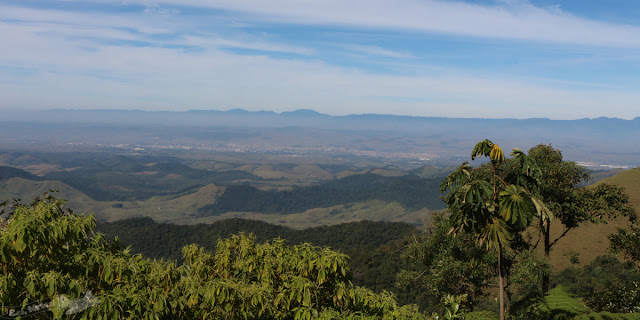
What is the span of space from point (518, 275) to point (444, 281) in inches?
170

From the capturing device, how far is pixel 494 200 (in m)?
9.71

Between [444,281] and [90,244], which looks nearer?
[90,244]

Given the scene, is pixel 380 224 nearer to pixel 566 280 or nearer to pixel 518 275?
pixel 566 280

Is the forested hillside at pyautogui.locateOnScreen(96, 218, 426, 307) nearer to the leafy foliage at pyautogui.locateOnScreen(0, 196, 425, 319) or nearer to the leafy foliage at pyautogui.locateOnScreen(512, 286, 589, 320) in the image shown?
the leafy foliage at pyautogui.locateOnScreen(512, 286, 589, 320)

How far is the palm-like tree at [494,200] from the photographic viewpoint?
8.95 m

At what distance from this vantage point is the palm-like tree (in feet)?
29.3

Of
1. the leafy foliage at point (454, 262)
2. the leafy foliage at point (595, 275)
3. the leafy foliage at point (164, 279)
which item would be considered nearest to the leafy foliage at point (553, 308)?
the leafy foliage at point (454, 262)

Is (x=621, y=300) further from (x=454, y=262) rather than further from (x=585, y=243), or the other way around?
(x=585, y=243)

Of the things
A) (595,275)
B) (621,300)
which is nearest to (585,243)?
(595,275)

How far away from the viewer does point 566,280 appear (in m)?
49.5

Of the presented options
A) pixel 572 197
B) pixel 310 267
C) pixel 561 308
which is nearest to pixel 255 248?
pixel 310 267

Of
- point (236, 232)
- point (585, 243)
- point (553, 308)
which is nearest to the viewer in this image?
point (553, 308)

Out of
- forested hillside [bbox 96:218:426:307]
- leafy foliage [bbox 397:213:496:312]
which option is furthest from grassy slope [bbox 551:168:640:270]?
leafy foliage [bbox 397:213:496:312]

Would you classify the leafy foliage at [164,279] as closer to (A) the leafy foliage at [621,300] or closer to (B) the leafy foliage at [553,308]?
(B) the leafy foliage at [553,308]
